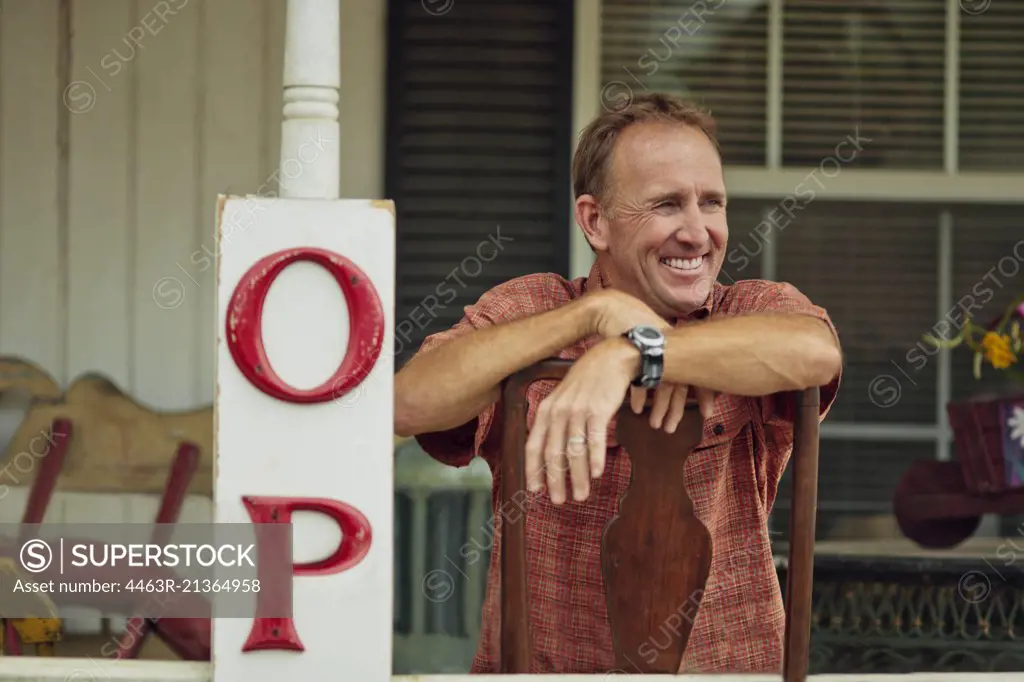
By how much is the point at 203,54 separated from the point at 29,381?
1.06 metres

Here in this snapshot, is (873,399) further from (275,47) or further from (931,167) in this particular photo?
(275,47)

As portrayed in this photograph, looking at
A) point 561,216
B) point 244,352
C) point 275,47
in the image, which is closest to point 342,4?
point 275,47

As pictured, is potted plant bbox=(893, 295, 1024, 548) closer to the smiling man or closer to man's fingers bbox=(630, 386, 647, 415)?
the smiling man

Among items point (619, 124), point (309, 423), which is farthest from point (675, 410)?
point (619, 124)

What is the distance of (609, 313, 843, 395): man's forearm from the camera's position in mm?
2035

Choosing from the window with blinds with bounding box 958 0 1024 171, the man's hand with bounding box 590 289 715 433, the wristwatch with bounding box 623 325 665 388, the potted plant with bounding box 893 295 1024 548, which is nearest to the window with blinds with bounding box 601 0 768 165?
the window with blinds with bounding box 958 0 1024 171

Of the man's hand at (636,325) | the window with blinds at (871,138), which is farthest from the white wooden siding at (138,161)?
the man's hand at (636,325)

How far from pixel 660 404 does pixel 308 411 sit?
0.48 meters

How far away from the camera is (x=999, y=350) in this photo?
3.91 meters

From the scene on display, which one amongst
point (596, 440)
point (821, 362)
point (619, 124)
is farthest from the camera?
point (619, 124)

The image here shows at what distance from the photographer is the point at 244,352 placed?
203 centimetres

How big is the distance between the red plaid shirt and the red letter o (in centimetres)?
28

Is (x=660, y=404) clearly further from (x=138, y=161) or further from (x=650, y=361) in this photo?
(x=138, y=161)

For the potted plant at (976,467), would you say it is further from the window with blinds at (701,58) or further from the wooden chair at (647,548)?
the wooden chair at (647,548)
